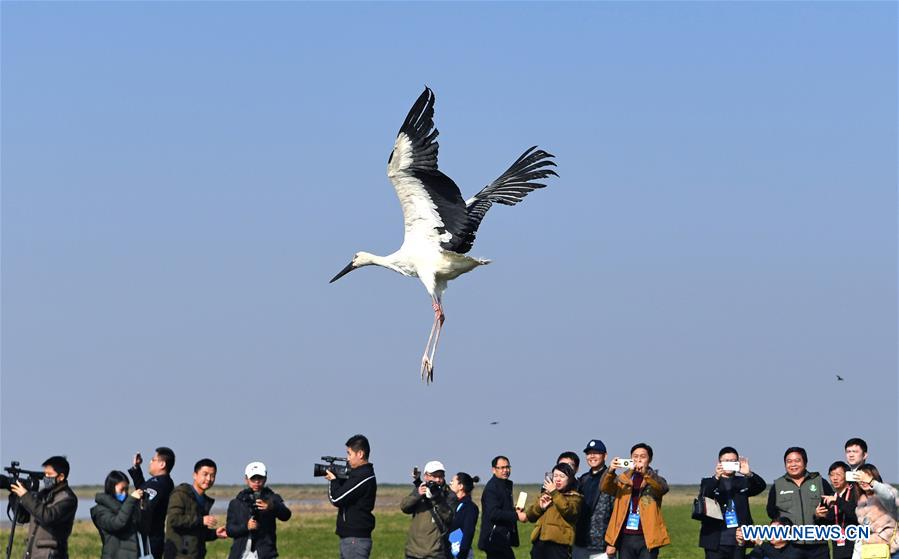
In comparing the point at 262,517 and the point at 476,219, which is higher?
the point at 476,219

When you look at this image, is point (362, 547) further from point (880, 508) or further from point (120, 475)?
point (880, 508)

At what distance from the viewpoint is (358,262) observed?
2080cm

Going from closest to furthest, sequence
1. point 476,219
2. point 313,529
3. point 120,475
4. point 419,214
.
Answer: point 120,475
point 419,214
point 476,219
point 313,529

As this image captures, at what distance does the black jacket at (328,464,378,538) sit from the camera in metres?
13.6

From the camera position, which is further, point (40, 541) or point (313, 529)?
point (313, 529)

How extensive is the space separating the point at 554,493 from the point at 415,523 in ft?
4.88

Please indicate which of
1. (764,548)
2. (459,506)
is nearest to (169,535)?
(459,506)

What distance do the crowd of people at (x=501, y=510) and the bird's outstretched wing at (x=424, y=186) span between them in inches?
182

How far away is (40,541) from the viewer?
12891 millimetres

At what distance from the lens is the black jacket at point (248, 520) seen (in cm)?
1337

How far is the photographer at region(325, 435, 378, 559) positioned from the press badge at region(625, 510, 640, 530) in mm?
2561

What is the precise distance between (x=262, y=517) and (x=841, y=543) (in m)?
5.91

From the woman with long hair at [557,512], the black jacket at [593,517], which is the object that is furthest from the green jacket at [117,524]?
the black jacket at [593,517]

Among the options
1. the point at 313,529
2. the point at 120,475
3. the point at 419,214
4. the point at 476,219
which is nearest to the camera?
the point at 120,475
